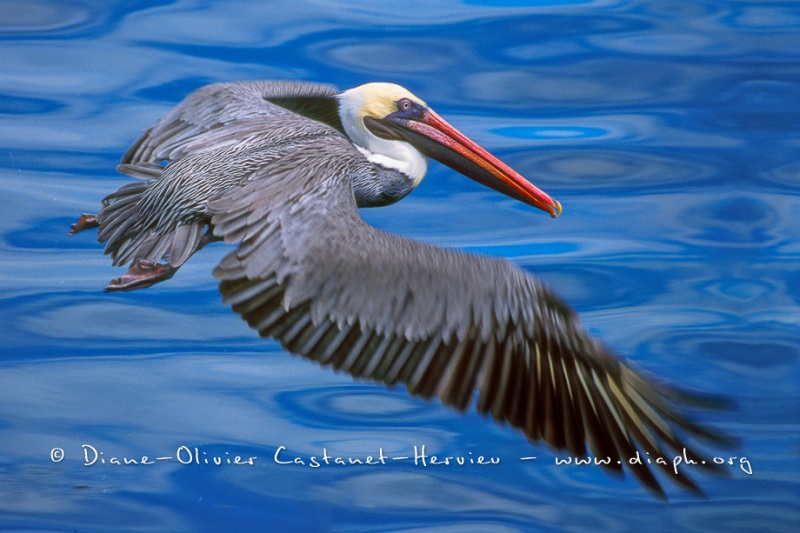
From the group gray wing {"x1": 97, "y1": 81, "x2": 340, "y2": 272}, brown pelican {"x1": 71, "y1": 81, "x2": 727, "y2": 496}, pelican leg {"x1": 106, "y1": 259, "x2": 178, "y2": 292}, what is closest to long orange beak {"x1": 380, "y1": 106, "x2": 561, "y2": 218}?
gray wing {"x1": 97, "y1": 81, "x2": 340, "y2": 272}

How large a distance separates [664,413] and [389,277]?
99cm

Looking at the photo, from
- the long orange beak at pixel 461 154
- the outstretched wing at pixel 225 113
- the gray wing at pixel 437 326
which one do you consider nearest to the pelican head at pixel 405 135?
the long orange beak at pixel 461 154

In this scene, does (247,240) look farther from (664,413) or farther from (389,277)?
(664,413)

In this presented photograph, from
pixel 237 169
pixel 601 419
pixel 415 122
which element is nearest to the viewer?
pixel 601 419

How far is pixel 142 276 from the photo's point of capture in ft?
13.7

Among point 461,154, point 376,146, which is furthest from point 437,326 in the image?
point 376,146

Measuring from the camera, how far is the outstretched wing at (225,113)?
189 inches

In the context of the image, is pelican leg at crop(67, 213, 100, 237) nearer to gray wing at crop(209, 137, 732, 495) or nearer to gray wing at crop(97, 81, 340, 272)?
gray wing at crop(97, 81, 340, 272)

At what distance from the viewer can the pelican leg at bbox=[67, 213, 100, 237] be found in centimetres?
469

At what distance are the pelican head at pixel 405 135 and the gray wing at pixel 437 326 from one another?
1046mm

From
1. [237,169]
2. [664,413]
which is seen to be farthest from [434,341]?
[237,169]

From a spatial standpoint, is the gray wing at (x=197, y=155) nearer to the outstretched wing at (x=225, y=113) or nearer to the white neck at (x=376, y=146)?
the outstretched wing at (x=225, y=113)

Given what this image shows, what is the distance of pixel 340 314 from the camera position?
373 cm

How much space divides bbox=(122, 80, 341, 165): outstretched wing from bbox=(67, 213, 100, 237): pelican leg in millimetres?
424
